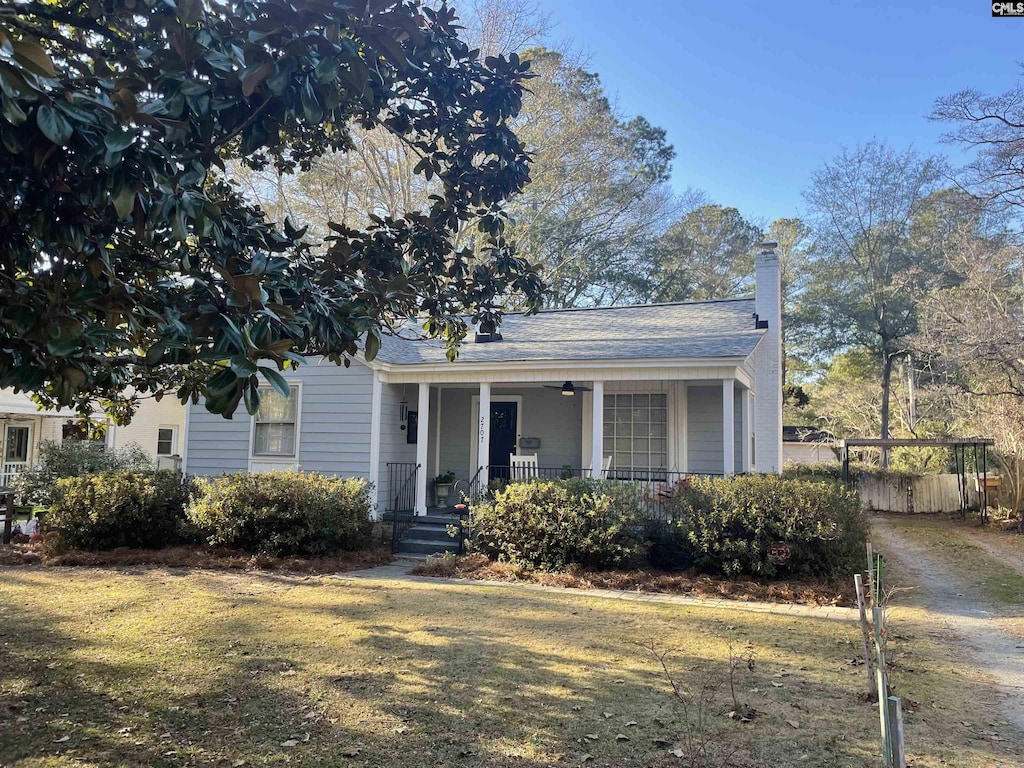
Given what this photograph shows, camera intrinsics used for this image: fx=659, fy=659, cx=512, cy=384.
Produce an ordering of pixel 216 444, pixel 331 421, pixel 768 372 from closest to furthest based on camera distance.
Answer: pixel 331 421 → pixel 216 444 → pixel 768 372

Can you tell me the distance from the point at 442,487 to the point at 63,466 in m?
7.56

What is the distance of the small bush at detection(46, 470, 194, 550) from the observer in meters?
9.65

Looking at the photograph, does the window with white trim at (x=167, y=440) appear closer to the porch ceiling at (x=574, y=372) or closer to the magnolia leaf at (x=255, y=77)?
the porch ceiling at (x=574, y=372)

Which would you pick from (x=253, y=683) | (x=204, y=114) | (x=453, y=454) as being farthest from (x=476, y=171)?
(x=453, y=454)

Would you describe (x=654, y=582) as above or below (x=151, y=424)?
below

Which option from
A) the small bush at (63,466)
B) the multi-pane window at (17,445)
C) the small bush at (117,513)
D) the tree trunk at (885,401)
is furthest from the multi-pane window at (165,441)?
the tree trunk at (885,401)

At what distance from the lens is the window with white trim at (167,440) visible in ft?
75.6

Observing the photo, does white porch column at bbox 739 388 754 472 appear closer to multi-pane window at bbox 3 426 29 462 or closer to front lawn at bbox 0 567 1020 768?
front lawn at bbox 0 567 1020 768

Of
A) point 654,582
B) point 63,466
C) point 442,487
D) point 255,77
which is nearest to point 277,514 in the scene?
point 442,487

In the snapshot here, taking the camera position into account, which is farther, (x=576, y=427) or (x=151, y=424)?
(x=151, y=424)

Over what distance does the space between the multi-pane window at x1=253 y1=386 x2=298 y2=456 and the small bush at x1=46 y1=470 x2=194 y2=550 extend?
1760 mm

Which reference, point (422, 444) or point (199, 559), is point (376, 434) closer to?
point (422, 444)

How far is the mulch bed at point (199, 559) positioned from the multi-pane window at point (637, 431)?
178 inches

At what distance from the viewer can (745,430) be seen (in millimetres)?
11945
